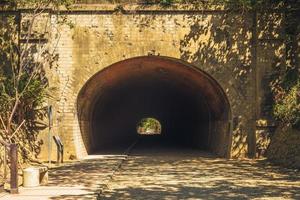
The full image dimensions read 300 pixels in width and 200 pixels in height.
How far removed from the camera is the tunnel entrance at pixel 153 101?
1864cm

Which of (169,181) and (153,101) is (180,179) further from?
(153,101)

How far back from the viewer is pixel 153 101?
33.8 meters

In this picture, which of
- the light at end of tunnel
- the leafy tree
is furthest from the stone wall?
the light at end of tunnel

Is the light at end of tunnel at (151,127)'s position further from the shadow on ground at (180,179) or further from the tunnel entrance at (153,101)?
the shadow on ground at (180,179)

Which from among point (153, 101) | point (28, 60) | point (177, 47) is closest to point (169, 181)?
point (177, 47)

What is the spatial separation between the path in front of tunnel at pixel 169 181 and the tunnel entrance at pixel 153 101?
2.97 metres

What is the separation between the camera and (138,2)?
17.8m

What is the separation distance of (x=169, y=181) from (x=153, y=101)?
21.9 meters

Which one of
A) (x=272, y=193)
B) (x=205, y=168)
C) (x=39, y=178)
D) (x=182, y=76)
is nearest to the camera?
(x=272, y=193)

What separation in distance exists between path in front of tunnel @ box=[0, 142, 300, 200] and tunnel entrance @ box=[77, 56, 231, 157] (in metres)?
2.97

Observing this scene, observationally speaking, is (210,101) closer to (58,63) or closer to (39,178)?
(58,63)

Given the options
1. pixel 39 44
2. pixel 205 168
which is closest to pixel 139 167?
pixel 205 168

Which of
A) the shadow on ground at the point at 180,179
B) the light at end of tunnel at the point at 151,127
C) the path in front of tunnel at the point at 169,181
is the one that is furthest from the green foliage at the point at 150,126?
the path in front of tunnel at the point at 169,181

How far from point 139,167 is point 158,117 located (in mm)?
Result: 22946
